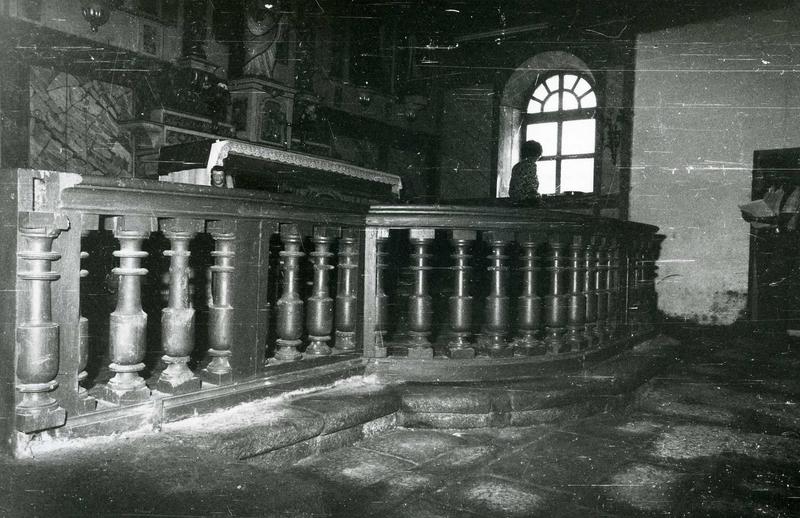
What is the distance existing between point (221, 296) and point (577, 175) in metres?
11.0

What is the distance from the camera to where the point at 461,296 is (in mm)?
3484

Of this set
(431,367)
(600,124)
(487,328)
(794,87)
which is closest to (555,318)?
(487,328)

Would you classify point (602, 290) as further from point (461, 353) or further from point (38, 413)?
point (38, 413)

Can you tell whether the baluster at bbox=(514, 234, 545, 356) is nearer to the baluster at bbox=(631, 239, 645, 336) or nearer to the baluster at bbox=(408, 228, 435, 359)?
the baluster at bbox=(408, 228, 435, 359)

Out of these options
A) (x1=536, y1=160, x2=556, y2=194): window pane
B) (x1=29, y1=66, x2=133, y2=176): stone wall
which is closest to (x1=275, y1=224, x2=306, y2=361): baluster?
(x1=29, y1=66, x2=133, y2=176): stone wall

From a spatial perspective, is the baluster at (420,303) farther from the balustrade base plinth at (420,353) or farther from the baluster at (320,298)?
the baluster at (320,298)

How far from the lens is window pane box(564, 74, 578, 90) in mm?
12510

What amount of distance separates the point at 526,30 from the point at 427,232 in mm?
10531

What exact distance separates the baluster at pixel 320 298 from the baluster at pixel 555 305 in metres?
1.49

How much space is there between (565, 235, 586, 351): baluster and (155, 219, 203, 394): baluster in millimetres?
2493

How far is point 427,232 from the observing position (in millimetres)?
3395

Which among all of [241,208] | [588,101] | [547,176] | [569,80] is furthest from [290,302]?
[569,80]

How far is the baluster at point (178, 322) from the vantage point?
95.4 inches

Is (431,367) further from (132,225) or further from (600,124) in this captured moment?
(600,124)
